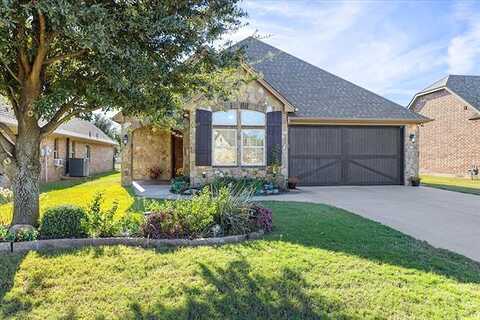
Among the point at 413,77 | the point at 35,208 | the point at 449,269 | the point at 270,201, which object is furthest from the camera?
the point at 413,77

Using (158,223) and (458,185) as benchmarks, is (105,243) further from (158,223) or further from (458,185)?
(458,185)

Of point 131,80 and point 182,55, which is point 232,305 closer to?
point 131,80

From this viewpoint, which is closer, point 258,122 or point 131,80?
point 131,80

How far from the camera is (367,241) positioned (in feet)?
21.7

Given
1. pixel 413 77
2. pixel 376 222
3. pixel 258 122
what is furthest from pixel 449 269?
pixel 413 77

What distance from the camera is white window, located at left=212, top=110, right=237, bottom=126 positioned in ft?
47.5

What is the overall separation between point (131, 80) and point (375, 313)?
455 cm

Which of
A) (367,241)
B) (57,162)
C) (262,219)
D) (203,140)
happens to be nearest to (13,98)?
(262,219)

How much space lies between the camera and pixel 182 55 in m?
6.43

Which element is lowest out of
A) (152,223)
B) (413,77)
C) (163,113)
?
(152,223)

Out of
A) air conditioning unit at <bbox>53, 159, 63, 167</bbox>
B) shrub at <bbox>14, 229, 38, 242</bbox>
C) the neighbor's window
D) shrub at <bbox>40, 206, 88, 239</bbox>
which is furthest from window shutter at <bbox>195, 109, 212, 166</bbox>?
air conditioning unit at <bbox>53, 159, 63, 167</bbox>

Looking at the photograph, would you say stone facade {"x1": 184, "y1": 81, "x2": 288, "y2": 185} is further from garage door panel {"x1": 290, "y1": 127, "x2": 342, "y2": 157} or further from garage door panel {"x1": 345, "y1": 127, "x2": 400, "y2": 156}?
garage door panel {"x1": 345, "y1": 127, "x2": 400, "y2": 156}

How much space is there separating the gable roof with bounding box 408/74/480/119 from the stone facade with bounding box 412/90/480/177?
0.32 m

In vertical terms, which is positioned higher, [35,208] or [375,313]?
[35,208]
